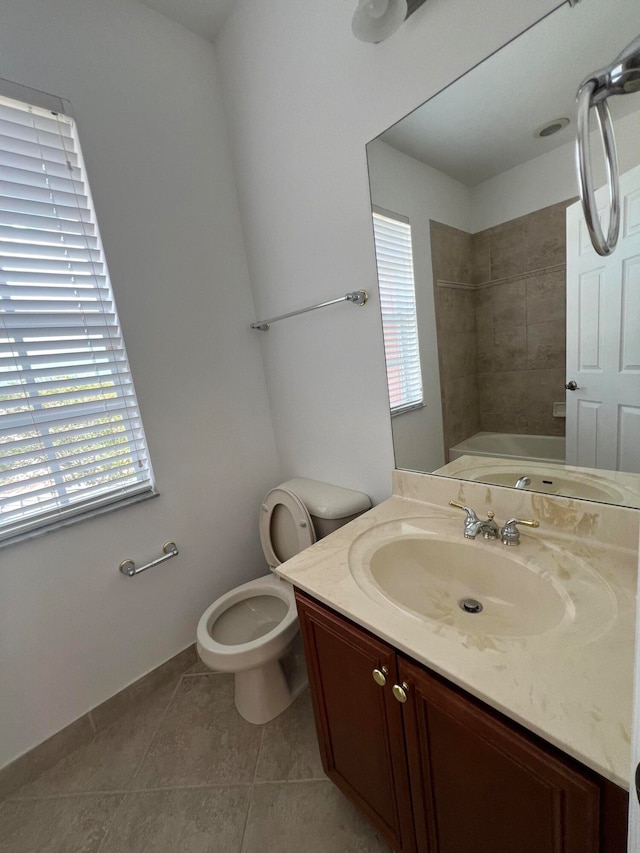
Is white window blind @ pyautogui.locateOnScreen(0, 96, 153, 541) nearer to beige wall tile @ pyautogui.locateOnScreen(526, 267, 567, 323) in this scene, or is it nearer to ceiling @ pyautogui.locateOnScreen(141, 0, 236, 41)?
ceiling @ pyautogui.locateOnScreen(141, 0, 236, 41)

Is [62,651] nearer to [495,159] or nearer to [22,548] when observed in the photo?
[22,548]

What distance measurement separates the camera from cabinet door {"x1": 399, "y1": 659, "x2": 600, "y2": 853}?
496 mm

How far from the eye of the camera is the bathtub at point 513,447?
952 millimetres

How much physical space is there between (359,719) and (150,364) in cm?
143

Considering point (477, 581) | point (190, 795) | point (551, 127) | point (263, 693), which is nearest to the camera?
point (551, 127)

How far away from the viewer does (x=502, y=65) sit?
83cm

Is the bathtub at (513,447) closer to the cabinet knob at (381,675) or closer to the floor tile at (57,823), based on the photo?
the cabinet knob at (381,675)

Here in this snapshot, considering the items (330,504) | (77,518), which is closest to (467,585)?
(330,504)

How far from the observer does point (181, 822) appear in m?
1.09

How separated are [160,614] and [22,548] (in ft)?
2.10

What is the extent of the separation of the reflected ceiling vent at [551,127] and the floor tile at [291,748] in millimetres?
2023

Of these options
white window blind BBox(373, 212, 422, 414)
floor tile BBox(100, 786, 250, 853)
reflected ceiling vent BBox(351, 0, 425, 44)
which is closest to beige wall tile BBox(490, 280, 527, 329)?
white window blind BBox(373, 212, 422, 414)

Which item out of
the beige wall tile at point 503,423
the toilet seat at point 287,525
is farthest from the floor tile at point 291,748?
the beige wall tile at point 503,423

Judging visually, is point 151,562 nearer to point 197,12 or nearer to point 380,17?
point 380,17
